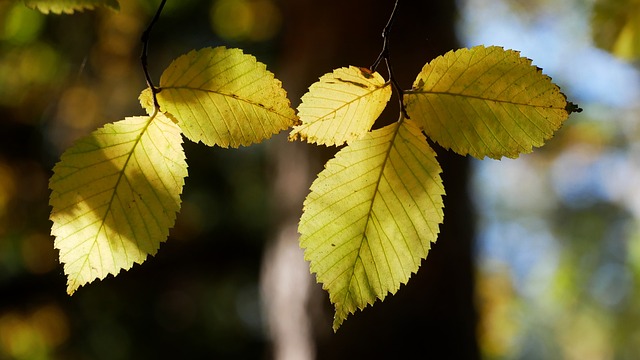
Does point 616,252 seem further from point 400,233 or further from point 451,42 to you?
point 400,233

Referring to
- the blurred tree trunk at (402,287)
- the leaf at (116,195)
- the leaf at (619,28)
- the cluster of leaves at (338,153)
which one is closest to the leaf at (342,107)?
the cluster of leaves at (338,153)

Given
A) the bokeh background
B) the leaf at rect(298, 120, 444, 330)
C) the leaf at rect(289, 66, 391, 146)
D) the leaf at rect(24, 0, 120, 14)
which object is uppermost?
the bokeh background

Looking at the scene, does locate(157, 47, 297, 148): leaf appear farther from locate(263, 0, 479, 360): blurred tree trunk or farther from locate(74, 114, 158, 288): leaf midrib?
locate(263, 0, 479, 360): blurred tree trunk

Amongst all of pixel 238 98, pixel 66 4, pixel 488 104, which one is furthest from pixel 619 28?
pixel 66 4

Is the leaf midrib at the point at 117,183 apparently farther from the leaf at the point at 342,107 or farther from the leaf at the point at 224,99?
the leaf at the point at 342,107

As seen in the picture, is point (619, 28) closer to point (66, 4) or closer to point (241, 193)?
point (66, 4)

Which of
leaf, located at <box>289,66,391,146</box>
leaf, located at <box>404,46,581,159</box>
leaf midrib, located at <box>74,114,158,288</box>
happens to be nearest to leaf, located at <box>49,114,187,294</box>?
leaf midrib, located at <box>74,114,158,288</box>

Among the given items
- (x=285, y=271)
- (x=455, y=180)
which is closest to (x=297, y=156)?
(x=285, y=271)
